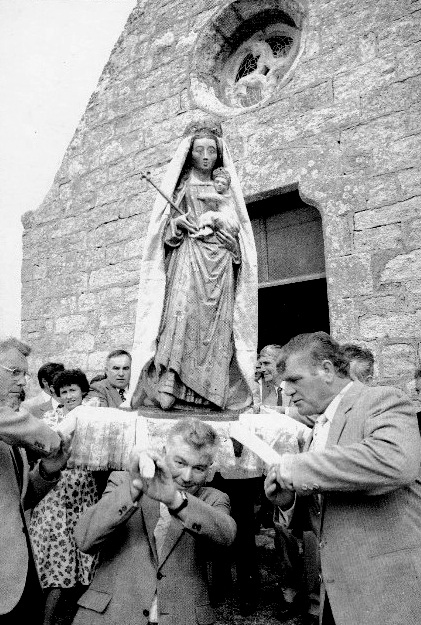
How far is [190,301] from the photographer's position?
3236mm

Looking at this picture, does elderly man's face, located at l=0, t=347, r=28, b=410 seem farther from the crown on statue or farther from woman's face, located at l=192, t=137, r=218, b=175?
the crown on statue

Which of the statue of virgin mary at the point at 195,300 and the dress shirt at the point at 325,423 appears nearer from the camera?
the dress shirt at the point at 325,423

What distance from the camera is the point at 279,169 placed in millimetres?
5461

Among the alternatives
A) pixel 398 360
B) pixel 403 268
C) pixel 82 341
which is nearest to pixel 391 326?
pixel 398 360

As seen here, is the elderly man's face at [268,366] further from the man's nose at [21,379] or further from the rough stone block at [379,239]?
the man's nose at [21,379]

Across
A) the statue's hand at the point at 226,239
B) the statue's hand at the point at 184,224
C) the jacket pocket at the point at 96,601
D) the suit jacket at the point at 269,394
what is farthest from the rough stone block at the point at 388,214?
the jacket pocket at the point at 96,601

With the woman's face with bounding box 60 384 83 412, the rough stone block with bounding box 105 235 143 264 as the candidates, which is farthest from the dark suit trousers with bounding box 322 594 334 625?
the rough stone block with bounding box 105 235 143 264

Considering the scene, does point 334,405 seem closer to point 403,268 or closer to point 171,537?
point 171,537

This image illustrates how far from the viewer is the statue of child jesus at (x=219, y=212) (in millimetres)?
3387

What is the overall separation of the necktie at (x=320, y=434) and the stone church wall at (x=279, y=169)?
259 centimetres

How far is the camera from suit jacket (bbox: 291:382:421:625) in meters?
1.66

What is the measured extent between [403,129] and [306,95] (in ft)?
3.63

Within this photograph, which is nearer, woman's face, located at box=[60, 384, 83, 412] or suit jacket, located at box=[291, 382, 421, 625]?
suit jacket, located at box=[291, 382, 421, 625]

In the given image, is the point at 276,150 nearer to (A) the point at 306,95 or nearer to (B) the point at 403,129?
(A) the point at 306,95
